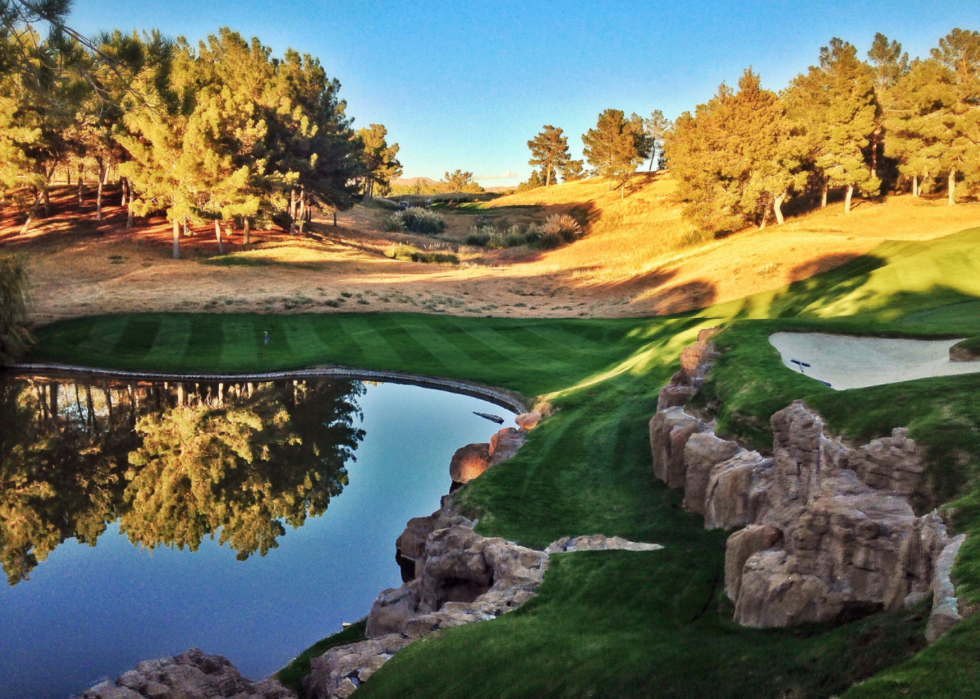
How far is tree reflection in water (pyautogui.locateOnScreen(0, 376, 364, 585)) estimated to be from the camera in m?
15.0

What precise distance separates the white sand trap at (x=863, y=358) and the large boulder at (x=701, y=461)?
3074mm

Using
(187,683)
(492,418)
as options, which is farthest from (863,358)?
(187,683)

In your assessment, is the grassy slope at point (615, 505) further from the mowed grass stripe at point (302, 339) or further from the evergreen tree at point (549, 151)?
the evergreen tree at point (549, 151)

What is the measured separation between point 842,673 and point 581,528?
21.9ft

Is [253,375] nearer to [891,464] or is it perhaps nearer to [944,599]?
[891,464]

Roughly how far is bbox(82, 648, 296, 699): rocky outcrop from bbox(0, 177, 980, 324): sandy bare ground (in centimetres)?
2787

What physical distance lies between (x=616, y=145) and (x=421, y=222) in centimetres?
2401

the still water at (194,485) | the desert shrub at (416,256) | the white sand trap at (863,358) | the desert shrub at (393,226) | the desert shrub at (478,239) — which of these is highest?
the desert shrub at (393,226)

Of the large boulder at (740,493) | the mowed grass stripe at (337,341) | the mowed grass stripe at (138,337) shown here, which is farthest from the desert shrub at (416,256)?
the large boulder at (740,493)

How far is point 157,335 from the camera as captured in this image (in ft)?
103

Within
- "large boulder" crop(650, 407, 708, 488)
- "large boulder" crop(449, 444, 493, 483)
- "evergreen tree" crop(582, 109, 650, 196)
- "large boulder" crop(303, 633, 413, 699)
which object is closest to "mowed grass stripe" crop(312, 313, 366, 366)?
"large boulder" crop(449, 444, 493, 483)


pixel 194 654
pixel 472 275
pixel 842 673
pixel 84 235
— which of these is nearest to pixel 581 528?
pixel 194 654

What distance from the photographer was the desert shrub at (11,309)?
26.4 m

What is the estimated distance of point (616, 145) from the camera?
8162 centimetres
